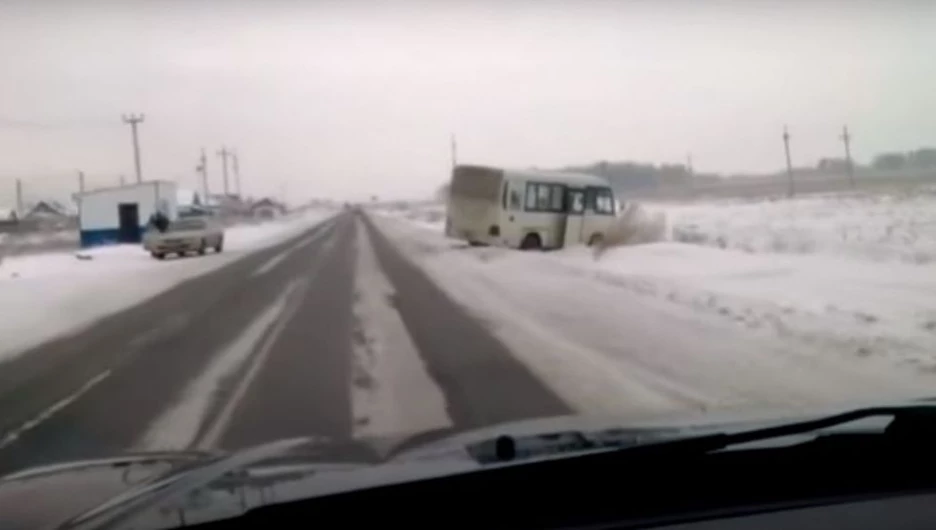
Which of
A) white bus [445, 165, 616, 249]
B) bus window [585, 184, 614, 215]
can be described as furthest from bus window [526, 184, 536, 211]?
bus window [585, 184, 614, 215]

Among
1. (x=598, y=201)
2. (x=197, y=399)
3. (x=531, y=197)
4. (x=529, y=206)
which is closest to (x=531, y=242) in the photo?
(x=529, y=206)

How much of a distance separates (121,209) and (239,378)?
2209 cm

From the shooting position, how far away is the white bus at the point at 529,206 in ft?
94.0

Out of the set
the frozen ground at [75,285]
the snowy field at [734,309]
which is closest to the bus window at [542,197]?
the snowy field at [734,309]

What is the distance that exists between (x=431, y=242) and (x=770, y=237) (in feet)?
45.4

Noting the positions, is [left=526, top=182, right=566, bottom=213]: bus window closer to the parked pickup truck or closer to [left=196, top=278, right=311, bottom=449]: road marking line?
the parked pickup truck

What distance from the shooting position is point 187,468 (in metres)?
4.03

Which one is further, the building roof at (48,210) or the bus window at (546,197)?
the bus window at (546,197)

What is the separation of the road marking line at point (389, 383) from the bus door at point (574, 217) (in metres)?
14.2

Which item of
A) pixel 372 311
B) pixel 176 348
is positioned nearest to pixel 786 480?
pixel 176 348

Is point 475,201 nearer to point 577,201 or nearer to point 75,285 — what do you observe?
point 577,201

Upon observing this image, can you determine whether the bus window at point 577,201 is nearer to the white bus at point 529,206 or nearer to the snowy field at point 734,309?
the white bus at point 529,206

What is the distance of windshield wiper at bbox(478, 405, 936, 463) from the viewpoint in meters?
3.08

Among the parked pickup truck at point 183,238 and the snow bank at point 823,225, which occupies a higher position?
the parked pickup truck at point 183,238
